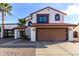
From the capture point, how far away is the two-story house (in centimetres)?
2984

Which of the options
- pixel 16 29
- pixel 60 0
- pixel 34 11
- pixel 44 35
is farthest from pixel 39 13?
pixel 60 0

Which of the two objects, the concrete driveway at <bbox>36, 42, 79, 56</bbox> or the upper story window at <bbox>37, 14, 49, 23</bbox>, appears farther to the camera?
the upper story window at <bbox>37, 14, 49, 23</bbox>

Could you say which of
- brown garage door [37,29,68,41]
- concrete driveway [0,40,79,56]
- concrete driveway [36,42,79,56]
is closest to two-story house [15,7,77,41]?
brown garage door [37,29,68,41]

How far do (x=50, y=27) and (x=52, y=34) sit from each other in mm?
1300

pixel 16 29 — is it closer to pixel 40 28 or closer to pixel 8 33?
pixel 8 33

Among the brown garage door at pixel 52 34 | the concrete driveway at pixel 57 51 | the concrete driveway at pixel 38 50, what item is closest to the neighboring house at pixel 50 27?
the brown garage door at pixel 52 34

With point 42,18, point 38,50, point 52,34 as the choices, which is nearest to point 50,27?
point 52,34

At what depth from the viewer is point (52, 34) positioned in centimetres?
3056

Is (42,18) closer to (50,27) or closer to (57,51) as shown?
(50,27)

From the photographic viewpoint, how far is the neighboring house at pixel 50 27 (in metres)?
29.8

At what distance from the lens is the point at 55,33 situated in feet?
100

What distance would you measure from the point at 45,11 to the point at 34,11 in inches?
65.5

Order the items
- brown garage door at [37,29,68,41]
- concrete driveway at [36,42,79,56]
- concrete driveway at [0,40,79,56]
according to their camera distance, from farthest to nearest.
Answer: brown garage door at [37,29,68,41], concrete driveway at [36,42,79,56], concrete driveway at [0,40,79,56]

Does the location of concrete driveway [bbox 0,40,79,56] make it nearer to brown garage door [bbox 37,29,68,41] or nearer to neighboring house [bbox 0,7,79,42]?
neighboring house [bbox 0,7,79,42]
